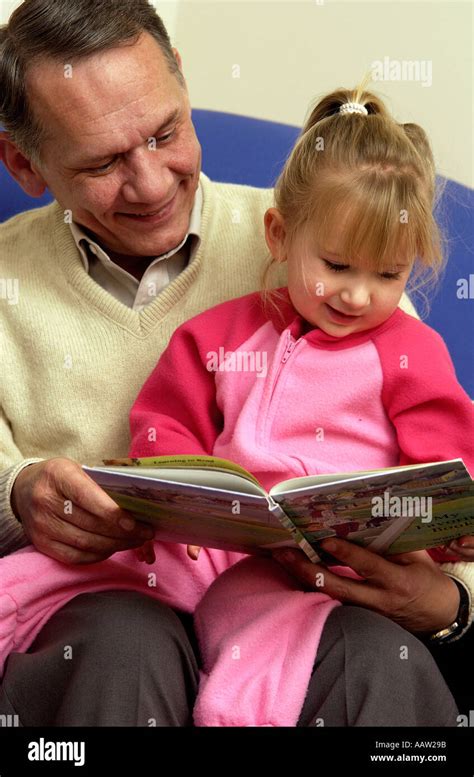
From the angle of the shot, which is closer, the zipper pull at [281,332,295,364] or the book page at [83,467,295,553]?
the book page at [83,467,295,553]

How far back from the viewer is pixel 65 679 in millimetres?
1291

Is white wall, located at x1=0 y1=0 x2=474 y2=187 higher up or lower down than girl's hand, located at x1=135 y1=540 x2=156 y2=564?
higher up

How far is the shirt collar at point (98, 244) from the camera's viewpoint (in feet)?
5.59

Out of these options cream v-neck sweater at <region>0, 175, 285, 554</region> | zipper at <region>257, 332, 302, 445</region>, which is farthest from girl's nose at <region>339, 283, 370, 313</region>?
cream v-neck sweater at <region>0, 175, 285, 554</region>

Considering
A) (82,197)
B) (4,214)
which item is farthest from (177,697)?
(4,214)

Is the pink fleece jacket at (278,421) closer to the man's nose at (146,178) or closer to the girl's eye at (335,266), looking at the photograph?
the girl's eye at (335,266)

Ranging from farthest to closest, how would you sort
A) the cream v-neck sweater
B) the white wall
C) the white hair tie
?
the white wall, the cream v-neck sweater, the white hair tie

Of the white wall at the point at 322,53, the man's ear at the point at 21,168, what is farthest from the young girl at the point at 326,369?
the white wall at the point at 322,53

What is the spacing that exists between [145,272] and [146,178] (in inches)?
7.6

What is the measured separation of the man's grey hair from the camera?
1558 millimetres

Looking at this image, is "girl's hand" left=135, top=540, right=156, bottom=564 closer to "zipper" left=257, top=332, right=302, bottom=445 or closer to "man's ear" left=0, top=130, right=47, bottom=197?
"zipper" left=257, top=332, right=302, bottom=445

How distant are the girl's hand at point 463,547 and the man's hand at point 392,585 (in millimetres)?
55

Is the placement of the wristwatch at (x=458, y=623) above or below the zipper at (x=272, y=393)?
below
